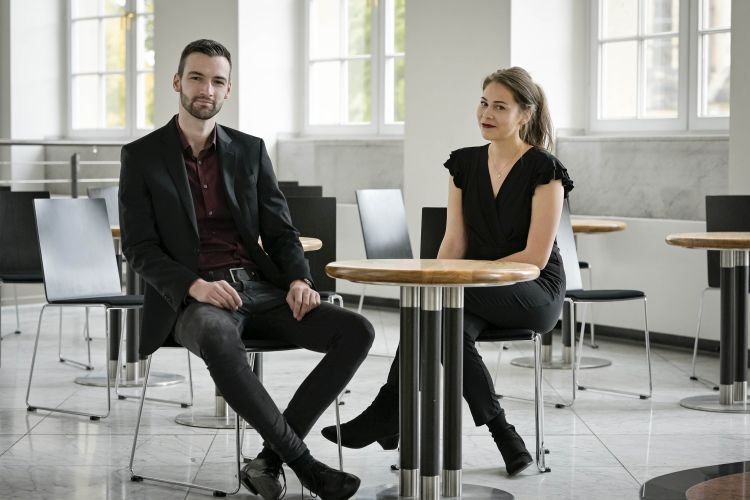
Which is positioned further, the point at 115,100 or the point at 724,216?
the point at 115,100

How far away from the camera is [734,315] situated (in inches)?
209

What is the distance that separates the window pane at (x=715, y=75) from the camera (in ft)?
23.8

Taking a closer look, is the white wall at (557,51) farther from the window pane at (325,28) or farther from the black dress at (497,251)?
the black dress at (497,251)

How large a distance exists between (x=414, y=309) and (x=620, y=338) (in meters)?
4.28

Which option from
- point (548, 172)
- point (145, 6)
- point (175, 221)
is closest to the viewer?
point (175, 221)

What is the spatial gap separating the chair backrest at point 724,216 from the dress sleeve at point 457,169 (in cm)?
207

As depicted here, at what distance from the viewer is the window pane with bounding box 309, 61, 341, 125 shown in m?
10.0

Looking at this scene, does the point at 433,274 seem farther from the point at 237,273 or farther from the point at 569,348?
the point at 569,348

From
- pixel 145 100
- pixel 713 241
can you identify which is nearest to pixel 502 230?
pixel 713 241

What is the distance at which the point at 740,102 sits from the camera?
643 centimetres

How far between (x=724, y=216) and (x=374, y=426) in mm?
2735

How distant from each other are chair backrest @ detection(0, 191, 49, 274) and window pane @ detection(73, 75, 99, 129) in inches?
242

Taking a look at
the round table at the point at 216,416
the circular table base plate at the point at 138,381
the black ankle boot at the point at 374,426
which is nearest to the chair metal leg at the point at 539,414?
the black ankle boot at the point at 374,426

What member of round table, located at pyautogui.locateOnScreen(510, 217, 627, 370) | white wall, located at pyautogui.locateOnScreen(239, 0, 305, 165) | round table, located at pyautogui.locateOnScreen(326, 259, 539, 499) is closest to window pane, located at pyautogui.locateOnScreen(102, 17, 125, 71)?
white wall, located at pyautogui.locateOnScreen(239, 0, 305, 165)
